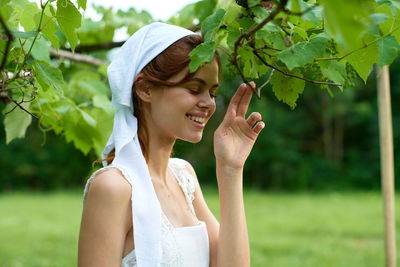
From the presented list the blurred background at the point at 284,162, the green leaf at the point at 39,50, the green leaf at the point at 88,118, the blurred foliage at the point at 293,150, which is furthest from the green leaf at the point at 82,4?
the blurred foliage at the point at 293,150

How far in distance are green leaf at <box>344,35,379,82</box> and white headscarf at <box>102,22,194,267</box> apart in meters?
0.61

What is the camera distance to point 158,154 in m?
1.71

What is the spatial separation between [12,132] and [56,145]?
19.7 meters

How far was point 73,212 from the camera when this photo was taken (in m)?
12.9

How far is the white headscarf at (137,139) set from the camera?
56.9 inches

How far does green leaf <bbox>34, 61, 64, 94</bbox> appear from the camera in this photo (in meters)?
1.31

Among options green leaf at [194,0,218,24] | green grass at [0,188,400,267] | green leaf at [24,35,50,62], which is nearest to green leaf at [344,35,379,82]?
green leaf at [194,0,218,24]

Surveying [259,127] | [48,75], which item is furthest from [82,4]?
[259,127]

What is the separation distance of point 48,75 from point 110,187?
360 mm

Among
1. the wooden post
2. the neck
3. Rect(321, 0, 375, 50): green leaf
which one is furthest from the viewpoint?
the wooden post

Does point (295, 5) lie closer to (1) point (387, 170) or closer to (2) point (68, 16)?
(2) point (68, 16)

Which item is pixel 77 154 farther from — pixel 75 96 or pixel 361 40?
pixel 361 40

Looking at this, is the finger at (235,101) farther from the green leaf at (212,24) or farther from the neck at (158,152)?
the green leaf at (212,24)

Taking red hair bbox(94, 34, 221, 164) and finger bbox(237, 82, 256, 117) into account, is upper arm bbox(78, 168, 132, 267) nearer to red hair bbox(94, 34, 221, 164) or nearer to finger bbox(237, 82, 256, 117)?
red hair bbox(94, 34, 221, 164)
